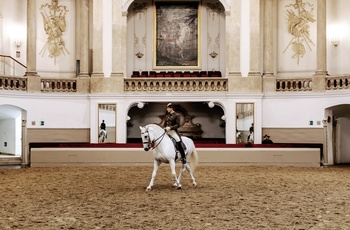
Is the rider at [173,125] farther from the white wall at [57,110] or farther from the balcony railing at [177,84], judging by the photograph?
the white wall at [57,110]

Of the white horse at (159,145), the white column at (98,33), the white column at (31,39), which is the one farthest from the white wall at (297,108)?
the white horse at (159,145)

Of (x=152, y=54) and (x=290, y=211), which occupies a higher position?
(x=152, y=54)

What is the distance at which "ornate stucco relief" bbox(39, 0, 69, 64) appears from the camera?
2661 centimetres

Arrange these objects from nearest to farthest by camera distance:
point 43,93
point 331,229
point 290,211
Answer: point 331,229 → point 290,211 → point 43,93

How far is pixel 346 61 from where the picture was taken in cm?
2520

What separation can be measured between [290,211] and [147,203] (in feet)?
10.0

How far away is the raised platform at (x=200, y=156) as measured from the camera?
21.8m

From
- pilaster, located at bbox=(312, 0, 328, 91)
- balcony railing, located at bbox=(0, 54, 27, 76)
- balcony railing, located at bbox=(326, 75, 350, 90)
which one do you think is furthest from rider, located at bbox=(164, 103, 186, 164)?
balcony railing, located at bbox=(0, 54, 27, 76)

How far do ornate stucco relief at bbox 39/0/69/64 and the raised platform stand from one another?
6.84m

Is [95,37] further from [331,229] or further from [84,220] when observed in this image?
[331,229]

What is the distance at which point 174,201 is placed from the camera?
449 inches

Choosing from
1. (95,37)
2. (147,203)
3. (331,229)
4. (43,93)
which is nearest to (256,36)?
(95,37)

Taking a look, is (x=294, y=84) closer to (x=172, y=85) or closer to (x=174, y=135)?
(x=172, y=85)

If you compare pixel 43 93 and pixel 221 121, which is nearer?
pixel 43 93
